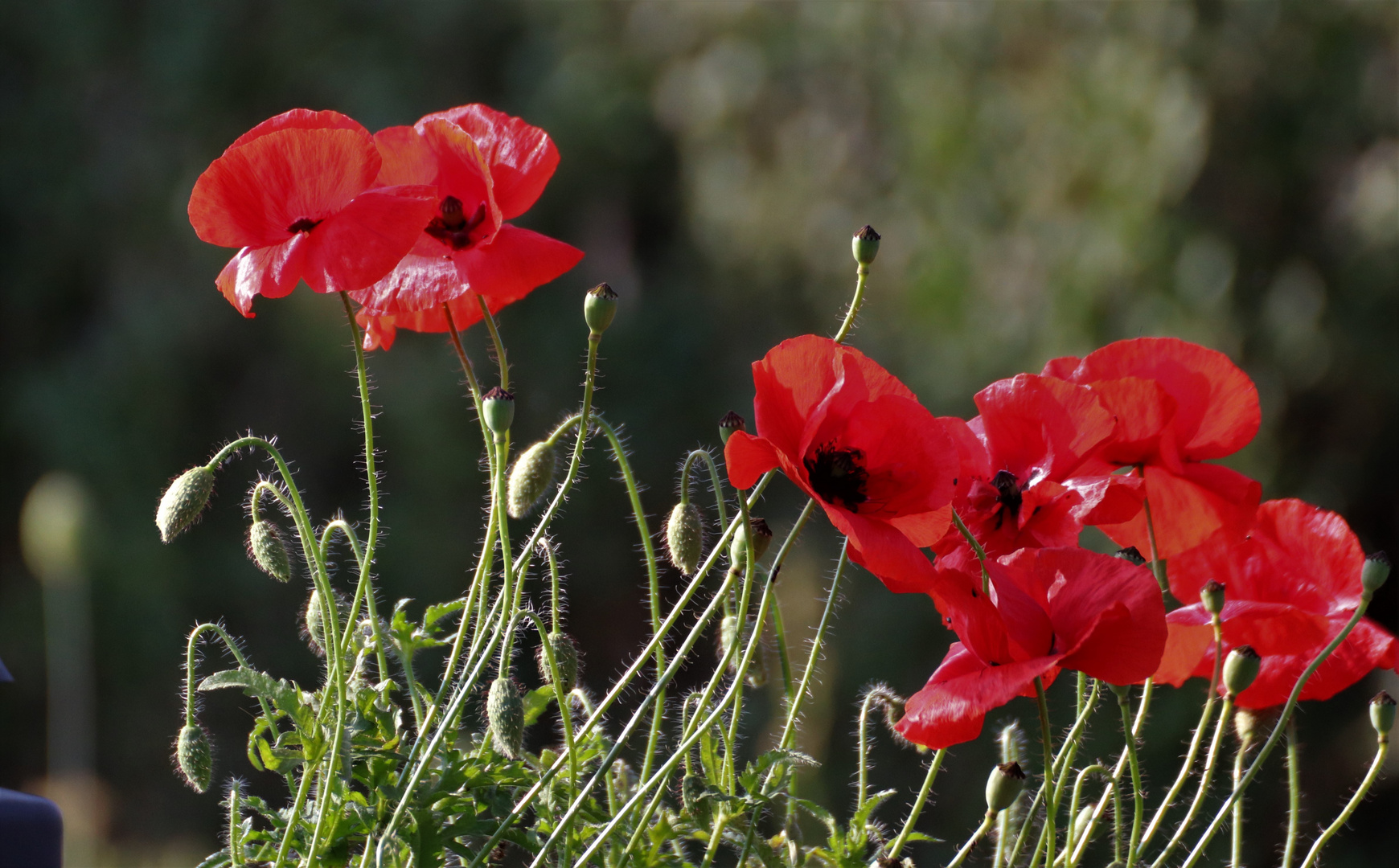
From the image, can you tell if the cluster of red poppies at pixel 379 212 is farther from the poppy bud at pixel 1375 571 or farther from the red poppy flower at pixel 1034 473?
the poppy bud at pixel 1375 571

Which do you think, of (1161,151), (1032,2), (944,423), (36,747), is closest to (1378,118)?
(1161,151)

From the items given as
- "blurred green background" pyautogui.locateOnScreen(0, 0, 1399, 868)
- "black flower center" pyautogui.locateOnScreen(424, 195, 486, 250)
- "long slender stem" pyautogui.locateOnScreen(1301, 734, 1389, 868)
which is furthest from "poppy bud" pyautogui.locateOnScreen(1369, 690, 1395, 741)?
"blurred green background" pyautogui.locateOnScreen(0, 0, 1399, 868)

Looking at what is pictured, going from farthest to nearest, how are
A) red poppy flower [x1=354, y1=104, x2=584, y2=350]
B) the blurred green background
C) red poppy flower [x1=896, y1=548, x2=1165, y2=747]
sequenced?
the blurred green background
red poppy flower [x1=354, y1=104, x2=584, y2=350]
red poppy flower [x1=896, y1=548, x2=1165, y2=747]

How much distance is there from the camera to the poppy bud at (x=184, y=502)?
0.59 m

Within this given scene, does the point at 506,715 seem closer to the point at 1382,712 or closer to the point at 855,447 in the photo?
the point at 855,447

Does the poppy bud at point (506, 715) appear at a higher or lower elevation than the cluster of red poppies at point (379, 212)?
lower

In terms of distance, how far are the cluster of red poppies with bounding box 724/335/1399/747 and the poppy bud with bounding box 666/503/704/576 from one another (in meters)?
0.09

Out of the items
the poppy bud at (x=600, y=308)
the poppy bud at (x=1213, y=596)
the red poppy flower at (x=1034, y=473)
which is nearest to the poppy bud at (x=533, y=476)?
the poppy bud at (x=600, y=308)

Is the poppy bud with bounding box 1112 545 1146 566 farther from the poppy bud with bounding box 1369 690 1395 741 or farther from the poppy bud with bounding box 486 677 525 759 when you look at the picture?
the poppy bud with bounding box 486 677 525 759

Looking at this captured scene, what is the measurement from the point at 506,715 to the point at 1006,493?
249 mm

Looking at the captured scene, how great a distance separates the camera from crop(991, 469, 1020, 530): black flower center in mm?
614

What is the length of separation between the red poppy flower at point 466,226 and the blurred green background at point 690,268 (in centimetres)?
123

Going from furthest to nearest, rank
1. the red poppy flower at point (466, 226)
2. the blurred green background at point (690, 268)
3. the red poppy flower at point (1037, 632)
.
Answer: the blurred green background at point (690, 268) → the red poppy flower at point (466, 226) → the red poppy flower at point (1037, 632)

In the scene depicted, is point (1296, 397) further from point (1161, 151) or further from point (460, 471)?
point (460, 471)
